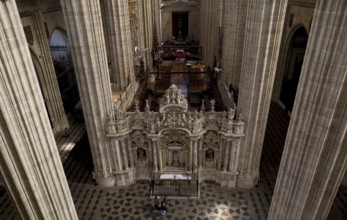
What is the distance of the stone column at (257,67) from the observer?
9.98 meters

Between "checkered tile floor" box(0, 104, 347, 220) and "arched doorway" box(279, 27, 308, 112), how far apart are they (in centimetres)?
770

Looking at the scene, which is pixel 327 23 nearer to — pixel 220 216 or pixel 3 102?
pixel 3 102

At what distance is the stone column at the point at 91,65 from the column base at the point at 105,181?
108cm

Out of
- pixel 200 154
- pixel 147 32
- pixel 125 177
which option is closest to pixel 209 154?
pixel 200 154

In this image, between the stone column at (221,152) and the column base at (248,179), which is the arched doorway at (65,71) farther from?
the column base at (248,179)

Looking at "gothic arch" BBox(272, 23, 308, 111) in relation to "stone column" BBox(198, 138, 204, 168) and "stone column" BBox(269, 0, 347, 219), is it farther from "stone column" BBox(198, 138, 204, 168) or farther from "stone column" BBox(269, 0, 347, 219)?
"stone column" BBox(269, 0, 347, 219)

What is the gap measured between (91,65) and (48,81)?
311 inches

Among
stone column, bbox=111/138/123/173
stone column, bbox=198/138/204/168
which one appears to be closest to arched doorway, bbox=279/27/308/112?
stone column, bbox=198/138/204/168

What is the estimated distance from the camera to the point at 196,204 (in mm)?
12953

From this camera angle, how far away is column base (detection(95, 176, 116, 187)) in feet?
45.3

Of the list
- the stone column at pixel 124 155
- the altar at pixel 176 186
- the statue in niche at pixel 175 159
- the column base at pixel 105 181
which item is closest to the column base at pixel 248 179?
the altar at pixel 176 186

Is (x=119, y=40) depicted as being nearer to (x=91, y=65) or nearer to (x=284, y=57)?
(x=91, y=65)

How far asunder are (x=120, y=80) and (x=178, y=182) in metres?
7.39

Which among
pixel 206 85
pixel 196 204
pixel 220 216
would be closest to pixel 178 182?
pixel 196 204
